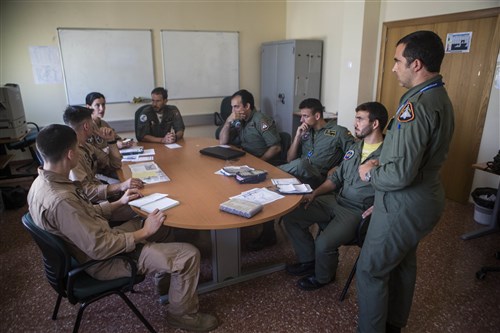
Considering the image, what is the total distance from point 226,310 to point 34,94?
170 inches

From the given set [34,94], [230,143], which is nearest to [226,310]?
[230,143]

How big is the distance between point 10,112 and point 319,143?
3.36 metres

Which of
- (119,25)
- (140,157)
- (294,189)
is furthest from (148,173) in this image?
(119,25)

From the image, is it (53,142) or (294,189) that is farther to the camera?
(294,189)

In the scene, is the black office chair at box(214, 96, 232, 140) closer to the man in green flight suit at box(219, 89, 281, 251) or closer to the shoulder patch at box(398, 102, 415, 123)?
the man in green flight suit at box(219, 89, 281, 251)

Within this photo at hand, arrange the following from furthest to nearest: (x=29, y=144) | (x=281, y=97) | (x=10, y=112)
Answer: (x=281, y=97) < (x=29, y=144) < (x=10, y=112)

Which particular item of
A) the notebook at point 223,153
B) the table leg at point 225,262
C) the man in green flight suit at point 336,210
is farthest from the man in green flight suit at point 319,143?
the table leg at point 225,262

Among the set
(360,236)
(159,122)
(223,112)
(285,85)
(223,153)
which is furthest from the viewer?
(223,112)

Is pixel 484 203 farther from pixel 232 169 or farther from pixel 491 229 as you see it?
pixel 232 169

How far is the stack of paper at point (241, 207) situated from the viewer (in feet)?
5.57

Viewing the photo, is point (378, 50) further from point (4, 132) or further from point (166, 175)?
point (4, 132)

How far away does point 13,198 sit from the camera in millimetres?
3525

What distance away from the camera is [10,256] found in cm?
269

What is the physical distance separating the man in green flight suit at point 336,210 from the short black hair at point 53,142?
134 centimetres
